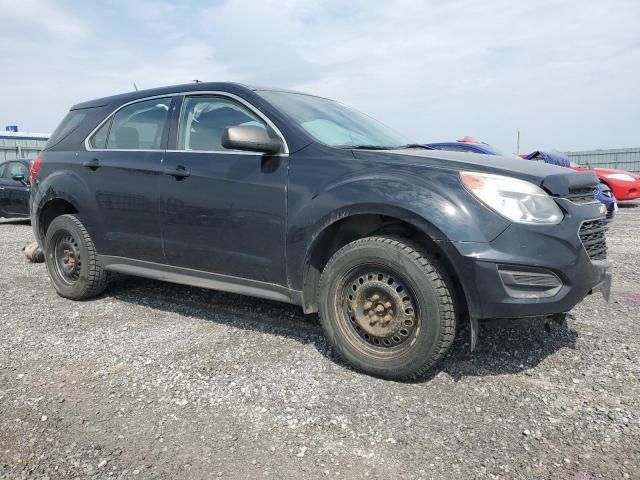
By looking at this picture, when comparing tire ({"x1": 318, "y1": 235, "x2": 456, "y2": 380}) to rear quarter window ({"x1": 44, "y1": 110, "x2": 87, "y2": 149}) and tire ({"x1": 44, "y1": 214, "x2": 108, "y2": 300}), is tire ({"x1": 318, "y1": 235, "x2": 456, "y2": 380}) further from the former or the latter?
rear quarter window ({"x1": 44, "y1": 110, "x2": 87, "y2": 149})

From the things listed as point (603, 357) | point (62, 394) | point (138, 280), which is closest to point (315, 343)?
point (62, 394)

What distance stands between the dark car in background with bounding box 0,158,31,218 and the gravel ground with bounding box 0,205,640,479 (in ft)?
22.8

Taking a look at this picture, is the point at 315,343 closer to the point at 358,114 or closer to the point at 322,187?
the point at 322,187

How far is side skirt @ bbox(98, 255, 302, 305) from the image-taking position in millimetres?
3221

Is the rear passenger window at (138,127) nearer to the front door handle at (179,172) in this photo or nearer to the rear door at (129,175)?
the rear door at (129,175)

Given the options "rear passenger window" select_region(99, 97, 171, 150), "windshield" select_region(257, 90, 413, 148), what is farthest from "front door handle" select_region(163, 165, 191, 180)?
"windshield" select_region(257, 90, 413, 148)

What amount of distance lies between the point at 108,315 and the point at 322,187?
7.44 feet

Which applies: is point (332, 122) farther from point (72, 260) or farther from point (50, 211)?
point (50, 211)

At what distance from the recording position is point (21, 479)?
1995 millimetres

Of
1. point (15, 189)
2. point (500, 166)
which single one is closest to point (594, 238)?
point (500, 166)

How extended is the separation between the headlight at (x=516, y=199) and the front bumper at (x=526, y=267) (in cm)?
5

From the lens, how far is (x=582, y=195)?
2.79 m

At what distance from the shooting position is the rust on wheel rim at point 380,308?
9.09 ft

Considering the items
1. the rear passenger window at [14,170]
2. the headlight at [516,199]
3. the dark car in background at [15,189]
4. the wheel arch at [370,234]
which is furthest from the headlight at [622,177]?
the rear passenger window at [14,170]
